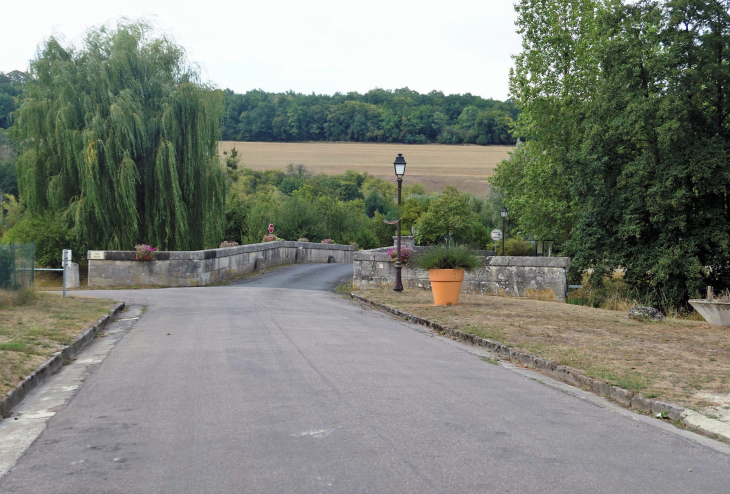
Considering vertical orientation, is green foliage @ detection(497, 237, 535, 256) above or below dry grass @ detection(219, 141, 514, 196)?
below

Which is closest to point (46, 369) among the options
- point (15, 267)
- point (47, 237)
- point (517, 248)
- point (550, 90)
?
point (15, 267)

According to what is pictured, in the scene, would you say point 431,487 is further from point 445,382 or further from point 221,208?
point 221,208

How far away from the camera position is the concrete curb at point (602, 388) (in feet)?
17.4

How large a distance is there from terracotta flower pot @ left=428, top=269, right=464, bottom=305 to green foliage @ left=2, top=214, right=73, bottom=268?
1507cm

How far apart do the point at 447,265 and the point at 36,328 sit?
8.60 meters

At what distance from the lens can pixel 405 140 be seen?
3374 inches

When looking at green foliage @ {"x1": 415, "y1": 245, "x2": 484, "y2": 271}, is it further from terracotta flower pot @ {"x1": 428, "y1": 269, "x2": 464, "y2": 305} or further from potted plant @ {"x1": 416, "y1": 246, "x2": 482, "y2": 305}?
terracotta flower pot @ {"x1": 428, "y1": 269, "x2": 464, "y2": 305}

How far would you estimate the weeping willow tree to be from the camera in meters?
22.8

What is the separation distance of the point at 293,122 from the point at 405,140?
15302mm

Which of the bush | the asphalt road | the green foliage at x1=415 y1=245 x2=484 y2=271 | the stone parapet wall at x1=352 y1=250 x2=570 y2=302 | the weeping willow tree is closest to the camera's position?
the asphalt road

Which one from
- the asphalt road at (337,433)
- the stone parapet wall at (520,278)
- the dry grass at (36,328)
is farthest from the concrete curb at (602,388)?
the stone parapet wall at (520,278)

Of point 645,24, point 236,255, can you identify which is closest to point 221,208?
point 236,255

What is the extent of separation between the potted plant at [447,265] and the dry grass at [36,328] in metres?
7.03

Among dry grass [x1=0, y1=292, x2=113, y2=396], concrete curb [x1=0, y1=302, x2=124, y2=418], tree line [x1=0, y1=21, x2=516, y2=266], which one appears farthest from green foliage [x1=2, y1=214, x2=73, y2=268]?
concrete curb [x1=0, y1=302, x2=124, y2=418]
